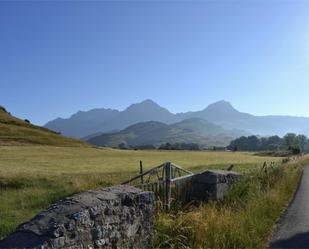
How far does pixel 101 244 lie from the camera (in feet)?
22.2

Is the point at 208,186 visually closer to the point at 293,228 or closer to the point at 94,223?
the point at 293,228

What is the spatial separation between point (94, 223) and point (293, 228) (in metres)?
6.05

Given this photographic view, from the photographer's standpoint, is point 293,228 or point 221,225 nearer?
point 221,225

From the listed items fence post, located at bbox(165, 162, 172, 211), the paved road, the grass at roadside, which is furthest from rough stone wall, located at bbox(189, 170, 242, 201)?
the paved road

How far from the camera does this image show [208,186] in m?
12.5

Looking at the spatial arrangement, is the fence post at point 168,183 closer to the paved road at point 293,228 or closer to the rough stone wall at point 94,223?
the paved road at point 293,228

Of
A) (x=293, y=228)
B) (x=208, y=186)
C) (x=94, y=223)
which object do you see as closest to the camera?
(x=94, y=223)

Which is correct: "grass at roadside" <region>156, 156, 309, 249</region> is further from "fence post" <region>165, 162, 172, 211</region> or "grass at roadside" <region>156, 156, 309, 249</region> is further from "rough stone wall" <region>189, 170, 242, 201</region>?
"fence post" <region>165, 162, 172, 211</region>

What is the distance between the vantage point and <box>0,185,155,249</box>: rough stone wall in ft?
18.6

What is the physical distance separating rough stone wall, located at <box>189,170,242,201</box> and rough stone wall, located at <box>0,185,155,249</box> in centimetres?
443

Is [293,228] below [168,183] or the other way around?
below

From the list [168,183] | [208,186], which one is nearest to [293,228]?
[208,186]

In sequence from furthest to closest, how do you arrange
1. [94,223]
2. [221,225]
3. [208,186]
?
1. [208,186]
2. [221,225]
3. [94,223]

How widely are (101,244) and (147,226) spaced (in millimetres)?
1386
